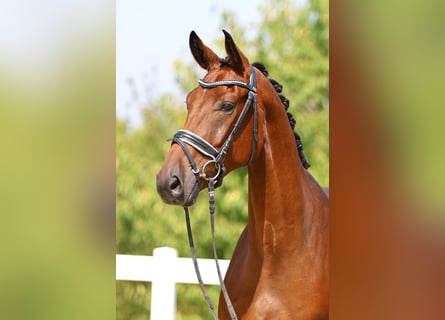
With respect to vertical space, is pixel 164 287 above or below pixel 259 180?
below

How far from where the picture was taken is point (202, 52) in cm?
267

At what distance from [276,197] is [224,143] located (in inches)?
11.0

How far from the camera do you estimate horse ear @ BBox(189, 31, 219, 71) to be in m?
2.64

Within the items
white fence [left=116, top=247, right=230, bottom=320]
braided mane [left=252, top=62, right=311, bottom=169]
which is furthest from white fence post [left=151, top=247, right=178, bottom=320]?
braided mane [left=252, top=62, right=311, bottom=169]

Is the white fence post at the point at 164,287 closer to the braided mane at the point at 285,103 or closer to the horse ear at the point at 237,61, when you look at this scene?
the braided mane at the point at 285,103

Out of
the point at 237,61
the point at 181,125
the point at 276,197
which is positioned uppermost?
the point at 181,125

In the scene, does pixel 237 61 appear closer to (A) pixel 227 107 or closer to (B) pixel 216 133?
(A) pixel 227 107

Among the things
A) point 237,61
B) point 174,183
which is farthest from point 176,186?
point 237,61

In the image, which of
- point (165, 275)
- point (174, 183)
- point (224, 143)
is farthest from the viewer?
point (165, 275)

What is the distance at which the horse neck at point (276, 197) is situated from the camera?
2525 mm
